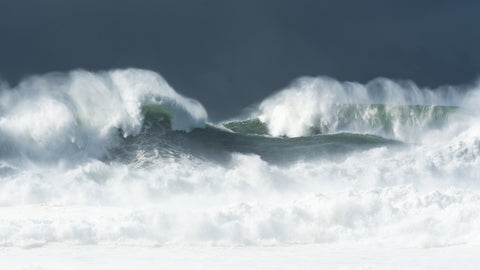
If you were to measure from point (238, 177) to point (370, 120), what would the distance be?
33.4ft

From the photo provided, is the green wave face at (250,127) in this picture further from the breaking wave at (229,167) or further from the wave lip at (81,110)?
the wave lip at (81,110)

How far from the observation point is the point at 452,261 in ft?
25.9

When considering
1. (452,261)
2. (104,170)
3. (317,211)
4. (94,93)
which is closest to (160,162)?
(104,170)

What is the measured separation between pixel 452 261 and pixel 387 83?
1809cm

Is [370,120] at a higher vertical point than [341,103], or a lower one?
lower

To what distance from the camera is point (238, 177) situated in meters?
13.4

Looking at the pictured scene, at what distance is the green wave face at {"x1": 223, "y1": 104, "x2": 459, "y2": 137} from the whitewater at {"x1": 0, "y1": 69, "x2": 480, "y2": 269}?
0.22 ft

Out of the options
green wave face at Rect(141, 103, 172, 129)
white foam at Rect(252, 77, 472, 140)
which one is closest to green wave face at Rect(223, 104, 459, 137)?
white foam at Rect(252, 77, 472, 140)

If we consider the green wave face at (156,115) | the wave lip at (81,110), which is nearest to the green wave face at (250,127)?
the wave lip at (81,110)

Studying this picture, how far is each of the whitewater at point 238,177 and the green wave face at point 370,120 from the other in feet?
0.22

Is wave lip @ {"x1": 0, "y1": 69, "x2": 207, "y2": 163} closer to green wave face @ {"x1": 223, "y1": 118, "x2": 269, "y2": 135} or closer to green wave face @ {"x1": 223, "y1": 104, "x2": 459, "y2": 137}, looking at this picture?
green wave face @ {"x1": 223, "y1": 118, "x2": 269, "y2": 135}

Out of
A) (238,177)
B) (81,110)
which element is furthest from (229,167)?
(81,110)

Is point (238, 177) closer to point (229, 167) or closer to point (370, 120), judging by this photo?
point (229, 167)

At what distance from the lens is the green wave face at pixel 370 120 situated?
21.7m
